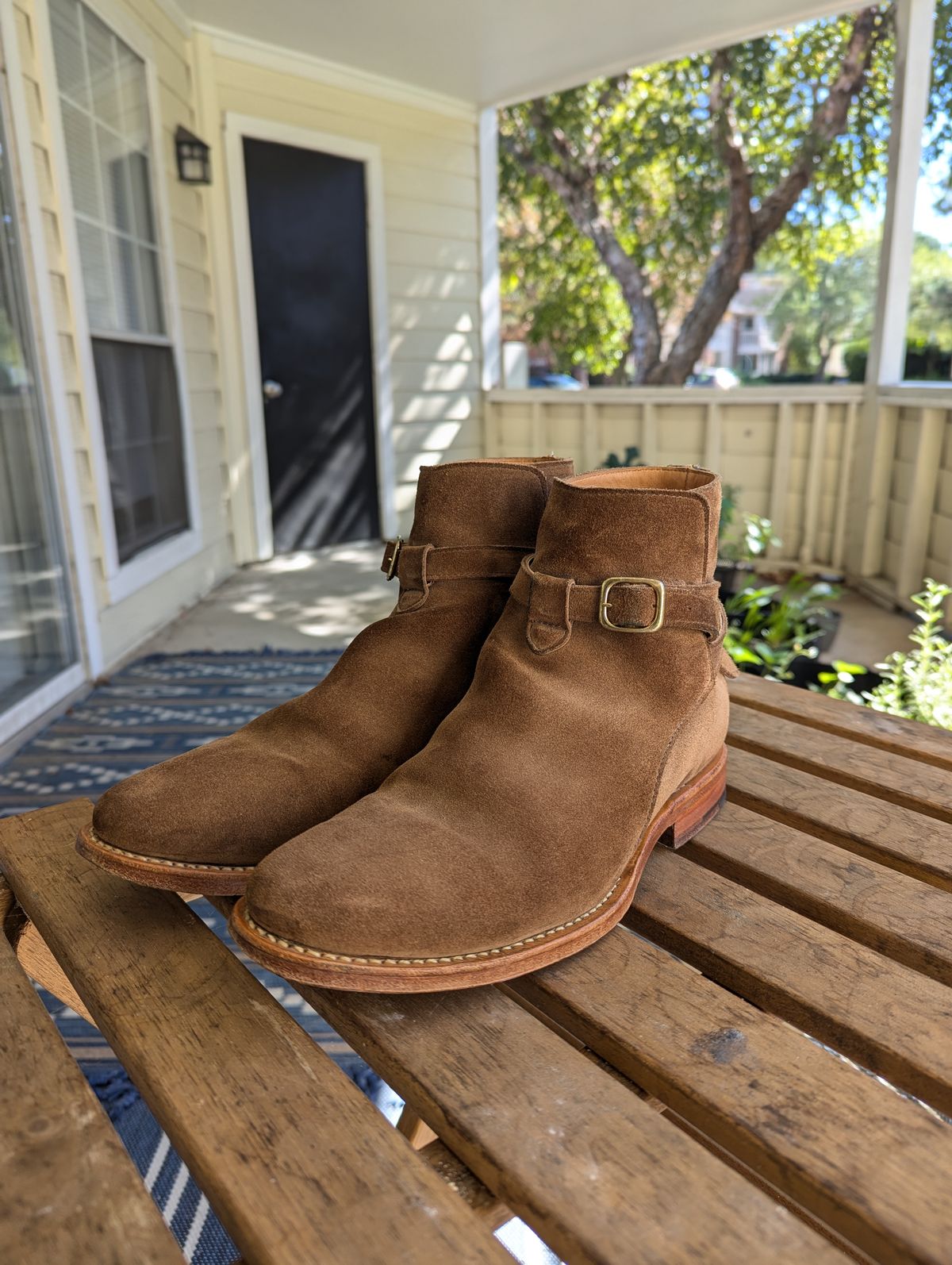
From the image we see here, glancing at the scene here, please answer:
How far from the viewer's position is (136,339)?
125 inches

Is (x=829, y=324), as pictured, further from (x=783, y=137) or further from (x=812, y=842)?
(x=812, y=842)

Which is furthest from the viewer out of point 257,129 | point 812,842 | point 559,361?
point 559,361

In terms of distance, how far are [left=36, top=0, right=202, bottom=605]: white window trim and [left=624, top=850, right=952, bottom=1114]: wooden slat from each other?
257 cm

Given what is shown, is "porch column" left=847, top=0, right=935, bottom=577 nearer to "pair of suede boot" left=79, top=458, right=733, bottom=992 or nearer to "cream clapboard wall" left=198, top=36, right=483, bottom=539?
"cream clapboard wall" left=198, top=36, right=483, bottom=539

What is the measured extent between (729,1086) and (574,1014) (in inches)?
4.2

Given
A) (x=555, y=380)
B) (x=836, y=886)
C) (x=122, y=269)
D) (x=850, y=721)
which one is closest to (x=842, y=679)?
(x=850, y=721)

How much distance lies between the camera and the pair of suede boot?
54cm

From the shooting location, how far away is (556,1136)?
18.3 inches

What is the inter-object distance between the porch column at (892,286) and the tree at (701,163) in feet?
9.06

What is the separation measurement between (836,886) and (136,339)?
3163 mm

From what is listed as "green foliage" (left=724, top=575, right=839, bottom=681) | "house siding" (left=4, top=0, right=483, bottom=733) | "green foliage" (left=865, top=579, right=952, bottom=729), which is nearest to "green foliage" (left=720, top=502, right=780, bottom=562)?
"green foliage" (left=724, top=575, right=839, bottom=681)

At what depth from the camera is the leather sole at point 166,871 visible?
644 mm

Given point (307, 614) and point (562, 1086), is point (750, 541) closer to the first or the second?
point (307, 614)

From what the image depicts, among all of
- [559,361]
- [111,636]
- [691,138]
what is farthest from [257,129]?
[559,361]
